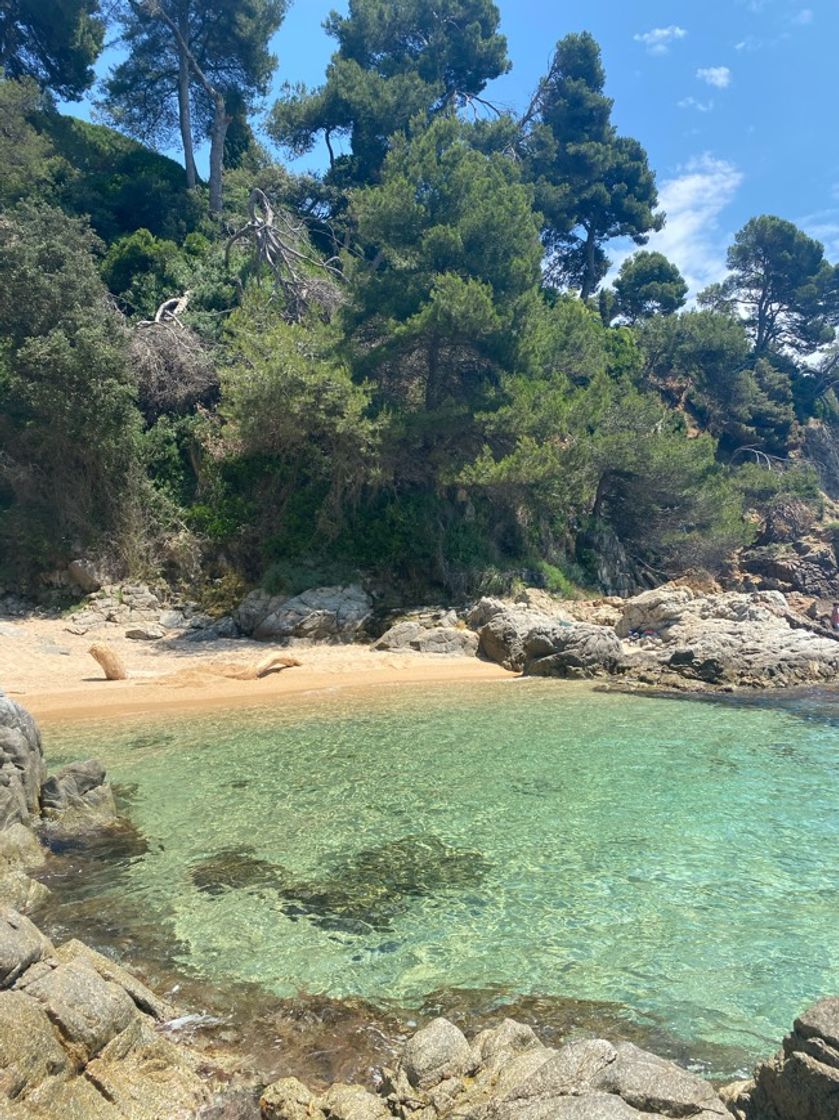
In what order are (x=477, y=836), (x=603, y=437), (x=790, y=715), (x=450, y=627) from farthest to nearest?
(x=603, y=437) → (x=450, y=627) → (x=790, y=715) → (x=477, y=836)

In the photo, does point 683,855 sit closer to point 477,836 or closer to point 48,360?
point 477,836

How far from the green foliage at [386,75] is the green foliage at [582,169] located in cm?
457

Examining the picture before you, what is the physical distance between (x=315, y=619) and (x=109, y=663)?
5105mm

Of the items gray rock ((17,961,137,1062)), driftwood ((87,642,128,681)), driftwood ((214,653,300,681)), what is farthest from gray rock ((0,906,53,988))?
driftwood ((214,653,300,681))

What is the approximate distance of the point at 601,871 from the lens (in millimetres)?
6035

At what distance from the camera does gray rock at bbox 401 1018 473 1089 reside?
340 cm

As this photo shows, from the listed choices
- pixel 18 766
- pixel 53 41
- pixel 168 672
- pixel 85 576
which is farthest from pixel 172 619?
pixel 53 41

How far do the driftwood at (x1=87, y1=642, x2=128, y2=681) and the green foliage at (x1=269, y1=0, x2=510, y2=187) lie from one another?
2995cm

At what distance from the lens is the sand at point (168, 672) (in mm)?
12500

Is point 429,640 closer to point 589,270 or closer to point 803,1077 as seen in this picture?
point 803,1077

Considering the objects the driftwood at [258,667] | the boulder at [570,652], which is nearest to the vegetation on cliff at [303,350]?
the driftwood at [258,667]

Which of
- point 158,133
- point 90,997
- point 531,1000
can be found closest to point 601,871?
point 531,1000

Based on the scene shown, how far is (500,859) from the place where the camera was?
629 cm

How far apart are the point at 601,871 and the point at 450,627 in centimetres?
1225
